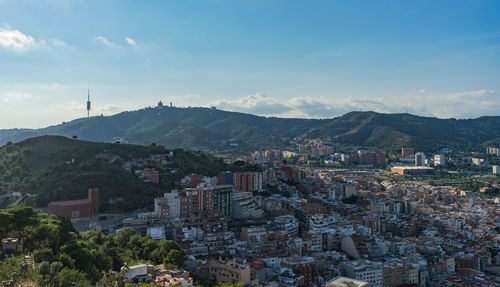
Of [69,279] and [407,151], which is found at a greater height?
[407,151]

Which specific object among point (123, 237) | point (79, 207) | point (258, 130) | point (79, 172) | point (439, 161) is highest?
point (258, 130)

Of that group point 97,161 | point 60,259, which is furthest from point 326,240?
point 97,161

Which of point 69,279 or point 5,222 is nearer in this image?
point 69,279

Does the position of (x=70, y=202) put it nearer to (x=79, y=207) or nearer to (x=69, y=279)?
(x=79, y=207)

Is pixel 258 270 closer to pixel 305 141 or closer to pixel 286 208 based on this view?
pixel 286 208

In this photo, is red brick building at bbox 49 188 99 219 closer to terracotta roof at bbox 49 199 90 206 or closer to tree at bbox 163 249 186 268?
terracotta roof at bbox 49 199 90 206

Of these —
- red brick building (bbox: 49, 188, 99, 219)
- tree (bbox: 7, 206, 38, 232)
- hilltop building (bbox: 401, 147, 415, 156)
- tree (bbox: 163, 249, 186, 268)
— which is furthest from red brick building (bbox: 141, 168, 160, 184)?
hilltop building (bbox: 401, 147, 415, 156)

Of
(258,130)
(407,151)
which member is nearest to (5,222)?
(407,151)
